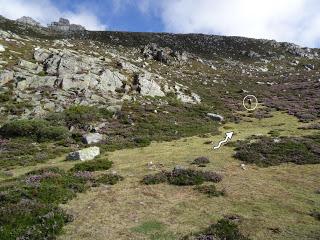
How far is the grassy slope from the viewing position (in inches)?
677

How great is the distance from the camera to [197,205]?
2006cm

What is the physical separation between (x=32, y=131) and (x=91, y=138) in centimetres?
521

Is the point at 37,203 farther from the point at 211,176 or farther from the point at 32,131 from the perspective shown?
the point at 32,131

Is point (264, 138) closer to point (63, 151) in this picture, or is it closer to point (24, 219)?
point (63, 151)

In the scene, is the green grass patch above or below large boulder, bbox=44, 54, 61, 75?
below

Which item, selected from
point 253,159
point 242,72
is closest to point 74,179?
point 253,159

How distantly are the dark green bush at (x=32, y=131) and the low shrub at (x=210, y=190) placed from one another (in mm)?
17677

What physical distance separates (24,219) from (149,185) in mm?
7584

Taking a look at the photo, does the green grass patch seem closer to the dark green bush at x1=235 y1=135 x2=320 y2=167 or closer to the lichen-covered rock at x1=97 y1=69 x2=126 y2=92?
the dark green bush at x1=235 y1=135 x2=320 y2=167

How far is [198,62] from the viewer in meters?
113

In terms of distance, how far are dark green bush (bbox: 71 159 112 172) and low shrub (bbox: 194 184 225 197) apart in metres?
7.25

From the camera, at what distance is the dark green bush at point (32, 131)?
36031 millimetres

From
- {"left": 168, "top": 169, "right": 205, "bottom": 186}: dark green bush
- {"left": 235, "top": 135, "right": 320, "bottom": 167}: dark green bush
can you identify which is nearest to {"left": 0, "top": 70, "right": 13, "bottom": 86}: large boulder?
{"left": 235, "top": 135, "right": 320, "bottom": 167}: dark green bush

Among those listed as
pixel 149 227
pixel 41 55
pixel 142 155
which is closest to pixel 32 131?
pixel 142 155
